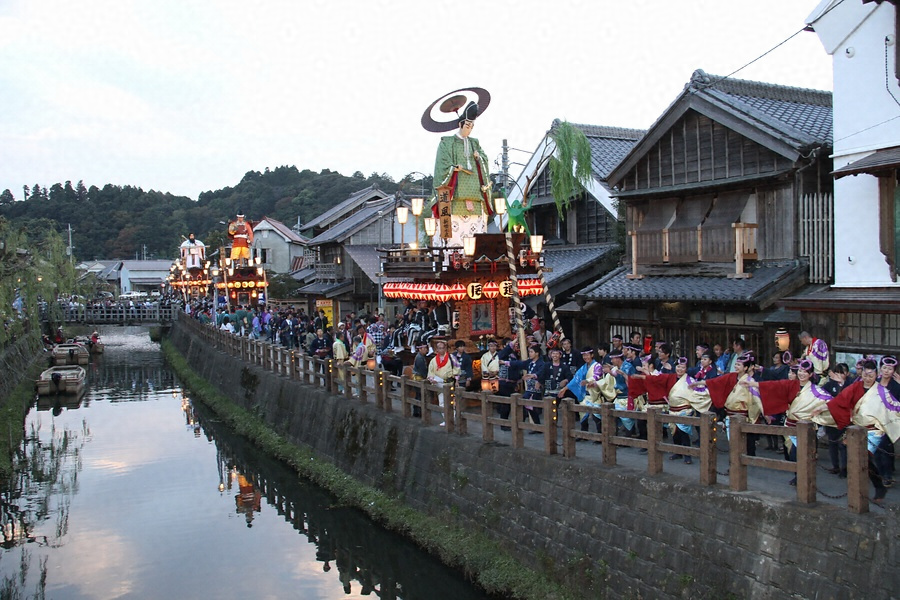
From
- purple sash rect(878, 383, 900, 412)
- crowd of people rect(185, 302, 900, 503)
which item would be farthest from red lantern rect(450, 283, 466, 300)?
purple sash rect(878, 383, 900, 412)

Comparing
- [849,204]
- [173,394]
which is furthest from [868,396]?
[173,394]

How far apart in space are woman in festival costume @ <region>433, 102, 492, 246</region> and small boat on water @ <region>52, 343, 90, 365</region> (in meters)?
28.4

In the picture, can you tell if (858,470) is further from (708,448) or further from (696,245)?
(696,245)

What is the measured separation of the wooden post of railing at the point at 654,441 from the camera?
9203 millimetres

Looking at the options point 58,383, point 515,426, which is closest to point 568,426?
point 515,426

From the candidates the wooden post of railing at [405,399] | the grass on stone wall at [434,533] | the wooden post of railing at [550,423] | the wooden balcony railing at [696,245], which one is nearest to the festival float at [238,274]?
the grass on stone wall at [434,533]

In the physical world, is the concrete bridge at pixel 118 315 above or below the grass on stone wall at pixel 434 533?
above

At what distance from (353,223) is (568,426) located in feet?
107

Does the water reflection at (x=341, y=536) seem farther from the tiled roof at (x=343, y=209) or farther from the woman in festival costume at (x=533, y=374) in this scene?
the tiled roof at (x=343, y=209)

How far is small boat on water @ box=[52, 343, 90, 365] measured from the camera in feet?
129

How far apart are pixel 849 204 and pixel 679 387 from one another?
15.7ft

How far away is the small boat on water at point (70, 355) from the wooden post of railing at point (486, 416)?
33582mm

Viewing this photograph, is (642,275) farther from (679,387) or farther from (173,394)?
(173,394)

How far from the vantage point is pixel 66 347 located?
133ft
